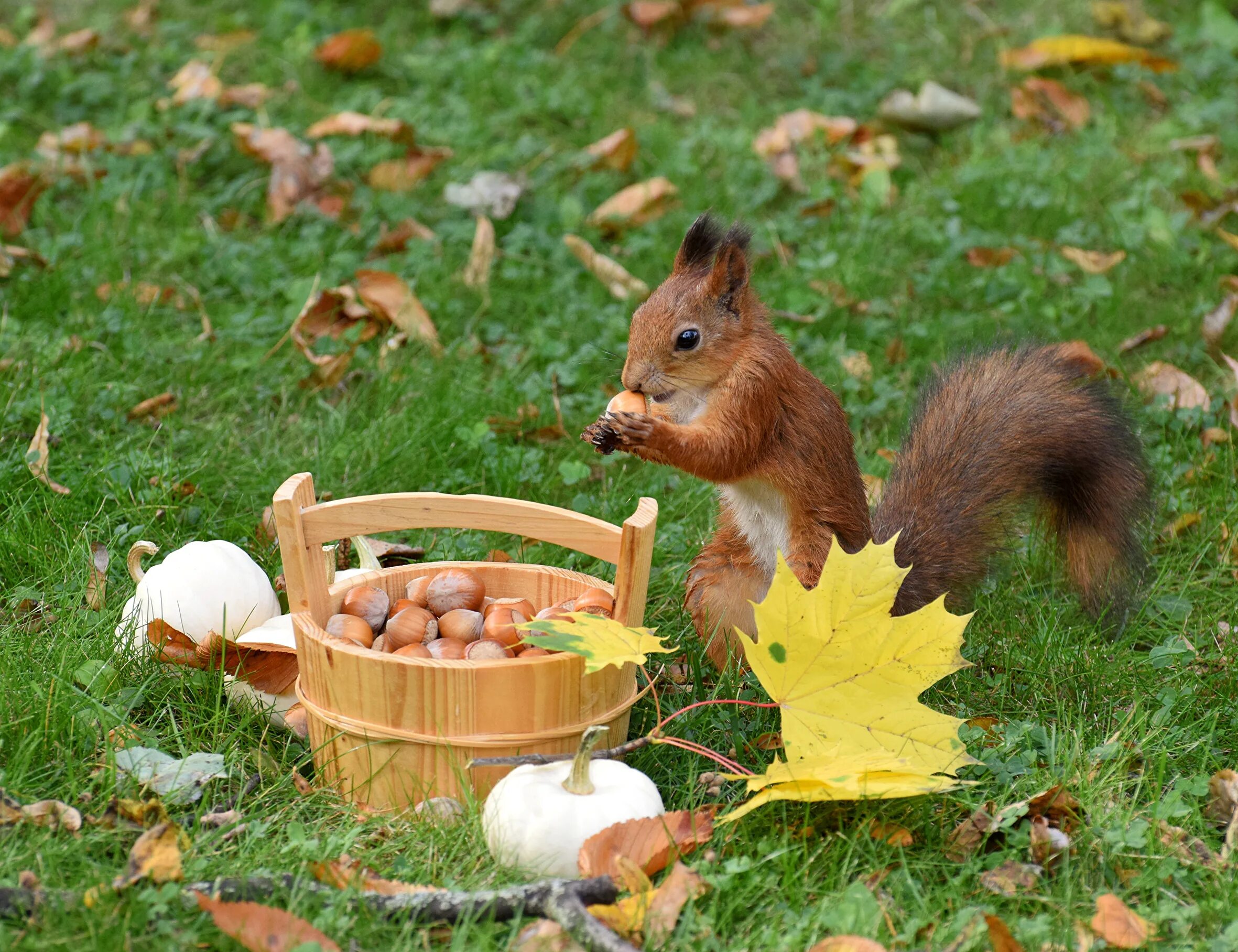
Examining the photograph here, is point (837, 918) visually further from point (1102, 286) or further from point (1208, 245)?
point (1208, 245)

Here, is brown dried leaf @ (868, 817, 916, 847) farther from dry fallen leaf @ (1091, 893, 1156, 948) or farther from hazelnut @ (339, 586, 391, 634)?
hazelnut @ (339, 586, 391, 634)

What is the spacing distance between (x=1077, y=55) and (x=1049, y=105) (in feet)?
0.75

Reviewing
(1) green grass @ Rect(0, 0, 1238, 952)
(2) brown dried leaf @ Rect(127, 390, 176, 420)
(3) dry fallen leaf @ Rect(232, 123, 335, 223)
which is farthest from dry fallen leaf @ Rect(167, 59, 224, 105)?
(2) brown dried leaf @ Rect(127, 390, 176, 420)

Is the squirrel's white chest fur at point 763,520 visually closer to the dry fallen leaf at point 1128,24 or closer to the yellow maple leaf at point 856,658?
the yellow maple leaf at point 856,658

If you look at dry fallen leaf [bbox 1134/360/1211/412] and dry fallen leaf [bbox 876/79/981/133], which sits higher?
dry fallen leaf [bbox 876/79/981/133]

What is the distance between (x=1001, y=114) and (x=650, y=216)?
3.82ft

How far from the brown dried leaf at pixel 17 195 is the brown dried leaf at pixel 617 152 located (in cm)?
123

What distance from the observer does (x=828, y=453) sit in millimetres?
1662

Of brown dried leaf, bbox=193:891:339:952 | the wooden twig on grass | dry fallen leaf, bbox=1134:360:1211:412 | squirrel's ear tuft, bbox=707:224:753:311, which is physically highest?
squirrel's ear tuft, bbox=707:224:753:311

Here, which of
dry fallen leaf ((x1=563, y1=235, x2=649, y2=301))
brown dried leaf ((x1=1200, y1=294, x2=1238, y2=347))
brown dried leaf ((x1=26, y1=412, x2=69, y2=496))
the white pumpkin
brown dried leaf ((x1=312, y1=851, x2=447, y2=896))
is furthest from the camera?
dry fallen leaf ((x1=563, y1=235, x2=649, y2=301))

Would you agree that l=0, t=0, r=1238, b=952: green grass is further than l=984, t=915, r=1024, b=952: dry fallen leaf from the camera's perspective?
Yes

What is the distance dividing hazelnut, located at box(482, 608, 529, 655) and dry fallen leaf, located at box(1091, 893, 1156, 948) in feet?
2.05

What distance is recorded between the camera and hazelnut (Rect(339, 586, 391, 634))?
5.04 ft

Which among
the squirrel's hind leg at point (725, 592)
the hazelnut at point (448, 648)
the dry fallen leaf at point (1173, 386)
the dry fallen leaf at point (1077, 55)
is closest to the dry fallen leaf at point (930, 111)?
the dry fallen leaf at point (1077, 55)
